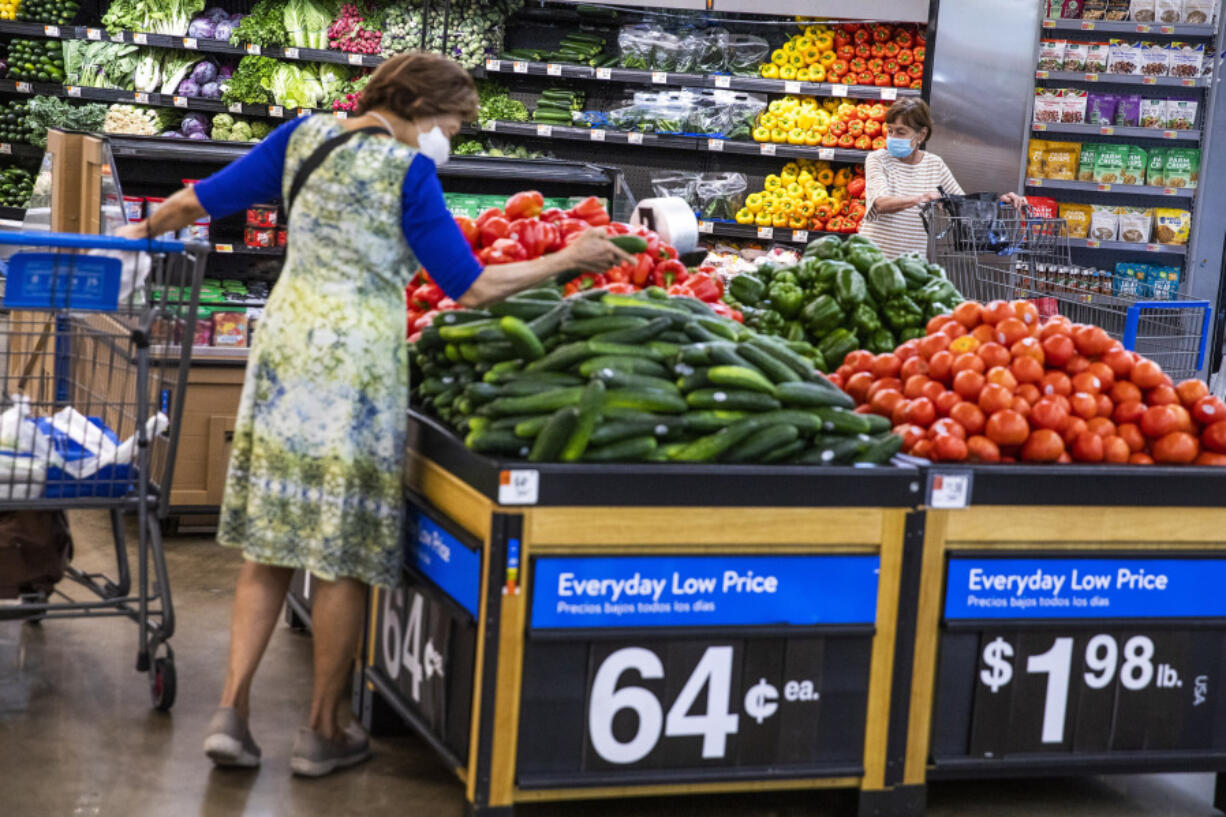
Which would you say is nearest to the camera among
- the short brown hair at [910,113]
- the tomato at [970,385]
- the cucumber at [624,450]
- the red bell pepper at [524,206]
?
the cucumber at [624,450]

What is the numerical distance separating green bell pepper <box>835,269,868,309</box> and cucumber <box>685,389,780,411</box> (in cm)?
98

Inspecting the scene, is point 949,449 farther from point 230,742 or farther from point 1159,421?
point 230,742

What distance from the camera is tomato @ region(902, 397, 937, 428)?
3371 millimetres

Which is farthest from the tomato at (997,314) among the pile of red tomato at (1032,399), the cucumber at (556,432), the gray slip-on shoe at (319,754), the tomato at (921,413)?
the gray slip-on shoe at (319,754)

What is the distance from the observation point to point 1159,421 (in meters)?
3.42

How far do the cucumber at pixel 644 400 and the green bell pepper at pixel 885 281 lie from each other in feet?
3.92

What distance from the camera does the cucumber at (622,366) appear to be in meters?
3.07

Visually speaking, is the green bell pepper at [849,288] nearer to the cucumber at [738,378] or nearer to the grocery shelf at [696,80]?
the cucumber at [738,378]

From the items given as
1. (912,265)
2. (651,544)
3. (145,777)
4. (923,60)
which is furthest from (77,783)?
(923,60)

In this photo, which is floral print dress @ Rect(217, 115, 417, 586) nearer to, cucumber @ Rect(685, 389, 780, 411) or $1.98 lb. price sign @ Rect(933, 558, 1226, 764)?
cucumber @ Rect(685, 389, 780, 411)

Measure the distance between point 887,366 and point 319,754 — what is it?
5.32 feet

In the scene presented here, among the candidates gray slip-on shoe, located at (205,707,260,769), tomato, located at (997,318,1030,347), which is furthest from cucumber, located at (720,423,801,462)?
gray slip-on shoe, located at (205,707,260,769)

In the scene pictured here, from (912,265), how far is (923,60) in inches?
174

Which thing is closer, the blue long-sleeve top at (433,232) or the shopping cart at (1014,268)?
the blue long-sleeve top at (433,232)
